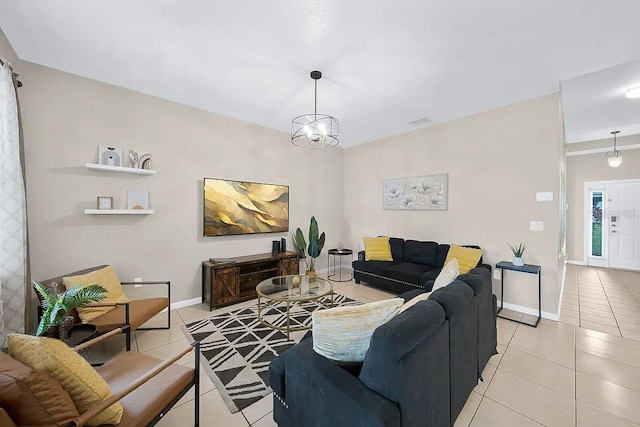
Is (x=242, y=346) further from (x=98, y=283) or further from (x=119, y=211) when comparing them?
(x=119, y=211)

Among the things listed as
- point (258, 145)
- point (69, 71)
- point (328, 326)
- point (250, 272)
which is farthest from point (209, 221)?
point (328, 326)

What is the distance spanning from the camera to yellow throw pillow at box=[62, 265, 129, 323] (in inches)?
93.6

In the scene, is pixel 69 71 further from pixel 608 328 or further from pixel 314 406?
pixel 608 328

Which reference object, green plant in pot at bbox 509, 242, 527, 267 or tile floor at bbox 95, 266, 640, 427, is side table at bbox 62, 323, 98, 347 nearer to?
tile floor at bbox 95, 266, 640, 427

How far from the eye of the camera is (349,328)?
1.38 m

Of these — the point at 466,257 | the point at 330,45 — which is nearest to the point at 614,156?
the point at 466,257

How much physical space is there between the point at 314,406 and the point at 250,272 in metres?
2.86

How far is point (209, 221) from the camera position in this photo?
12.8 feet

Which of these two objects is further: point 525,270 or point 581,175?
point 581,175

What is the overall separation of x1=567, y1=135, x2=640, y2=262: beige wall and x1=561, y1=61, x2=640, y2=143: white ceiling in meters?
0.74

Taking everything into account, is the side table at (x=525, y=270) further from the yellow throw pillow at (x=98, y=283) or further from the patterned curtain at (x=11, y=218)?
the patterned curtain at (x=11, y=218)

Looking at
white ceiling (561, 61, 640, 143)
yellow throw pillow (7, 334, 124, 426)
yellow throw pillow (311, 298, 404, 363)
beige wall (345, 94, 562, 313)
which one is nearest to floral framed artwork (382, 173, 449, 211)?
beige wall (345, 94, 562, 313)

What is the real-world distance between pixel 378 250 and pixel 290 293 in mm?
2194

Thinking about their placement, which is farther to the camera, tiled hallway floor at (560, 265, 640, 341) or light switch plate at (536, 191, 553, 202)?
light switch plate at (536, 191, 553, 202)
